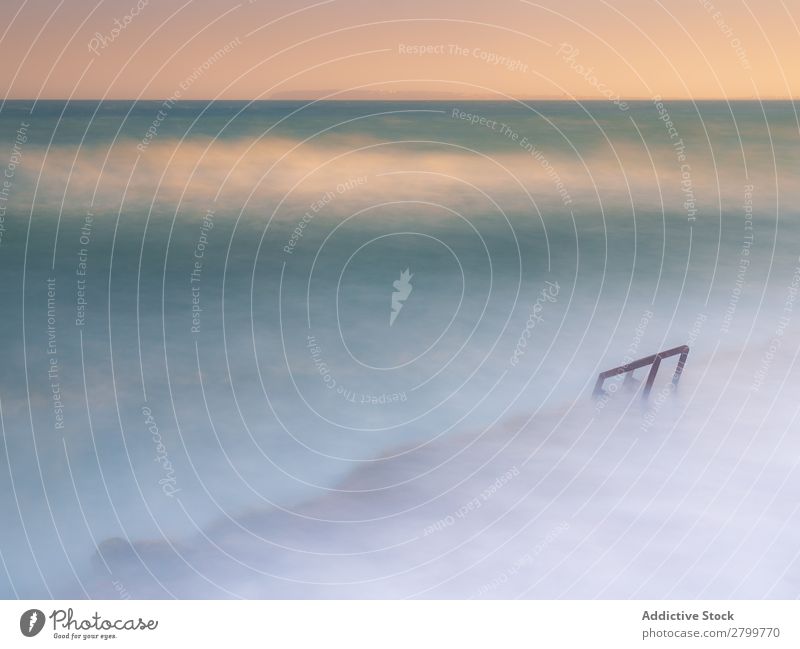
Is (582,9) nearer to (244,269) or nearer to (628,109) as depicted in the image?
(244,269)

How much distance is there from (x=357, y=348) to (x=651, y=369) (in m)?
1.92

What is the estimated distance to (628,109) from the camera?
18.9 meters

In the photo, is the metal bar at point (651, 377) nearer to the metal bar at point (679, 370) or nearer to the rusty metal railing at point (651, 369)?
the rusty metal railing at point (651, 369)

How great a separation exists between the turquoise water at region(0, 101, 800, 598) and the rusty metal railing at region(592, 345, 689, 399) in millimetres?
98

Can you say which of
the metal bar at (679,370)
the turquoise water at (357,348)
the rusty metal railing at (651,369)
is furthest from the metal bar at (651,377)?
the metal bar at (679,370)

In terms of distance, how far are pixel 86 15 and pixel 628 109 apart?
15340 millimetres

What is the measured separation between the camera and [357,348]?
559cm

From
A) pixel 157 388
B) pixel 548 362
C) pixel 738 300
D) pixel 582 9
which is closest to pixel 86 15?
pixel 157 388

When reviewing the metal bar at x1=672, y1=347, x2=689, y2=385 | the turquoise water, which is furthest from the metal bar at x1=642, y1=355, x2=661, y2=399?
the metal bar at x1=672, y1=347, x2=689, y2=385

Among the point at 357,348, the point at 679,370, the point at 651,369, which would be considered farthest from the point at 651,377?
the point at 357,348

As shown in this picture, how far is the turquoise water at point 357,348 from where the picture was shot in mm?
3502

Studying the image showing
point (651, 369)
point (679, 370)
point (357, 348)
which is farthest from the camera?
point (357, 348)

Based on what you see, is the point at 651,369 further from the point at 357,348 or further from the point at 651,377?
the point at 357,348

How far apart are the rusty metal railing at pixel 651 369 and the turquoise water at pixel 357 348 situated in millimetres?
98
